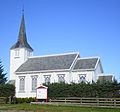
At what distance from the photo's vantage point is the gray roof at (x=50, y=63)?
51009 mm

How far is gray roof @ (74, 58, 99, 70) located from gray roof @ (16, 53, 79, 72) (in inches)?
56.3

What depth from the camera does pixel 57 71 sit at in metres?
50.3

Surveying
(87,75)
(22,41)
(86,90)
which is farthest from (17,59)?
(86,90)

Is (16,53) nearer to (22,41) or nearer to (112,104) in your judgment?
(22,41)

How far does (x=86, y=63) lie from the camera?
4975 centimetres

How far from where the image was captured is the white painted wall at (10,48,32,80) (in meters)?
60.5

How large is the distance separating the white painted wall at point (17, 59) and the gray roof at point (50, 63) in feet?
9.65

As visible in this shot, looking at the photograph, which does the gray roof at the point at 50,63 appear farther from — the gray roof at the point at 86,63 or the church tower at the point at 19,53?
the church tower at the point at 19,53

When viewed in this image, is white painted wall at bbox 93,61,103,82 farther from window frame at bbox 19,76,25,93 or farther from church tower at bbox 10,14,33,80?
church tower at bbox 10,14,33,80

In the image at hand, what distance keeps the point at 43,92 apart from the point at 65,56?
16.2 metres

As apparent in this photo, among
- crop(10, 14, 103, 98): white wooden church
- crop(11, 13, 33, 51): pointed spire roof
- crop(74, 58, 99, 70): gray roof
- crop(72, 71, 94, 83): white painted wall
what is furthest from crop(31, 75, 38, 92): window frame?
crop(11, 13, 33, 51): pointed spire roof

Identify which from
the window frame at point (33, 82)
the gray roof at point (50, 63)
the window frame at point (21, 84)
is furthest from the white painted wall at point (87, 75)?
the window frame at point (21, 84)

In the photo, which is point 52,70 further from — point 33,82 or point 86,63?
point 86,63

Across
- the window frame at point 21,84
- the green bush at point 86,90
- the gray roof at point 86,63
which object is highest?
the gray roof at point 86,63
